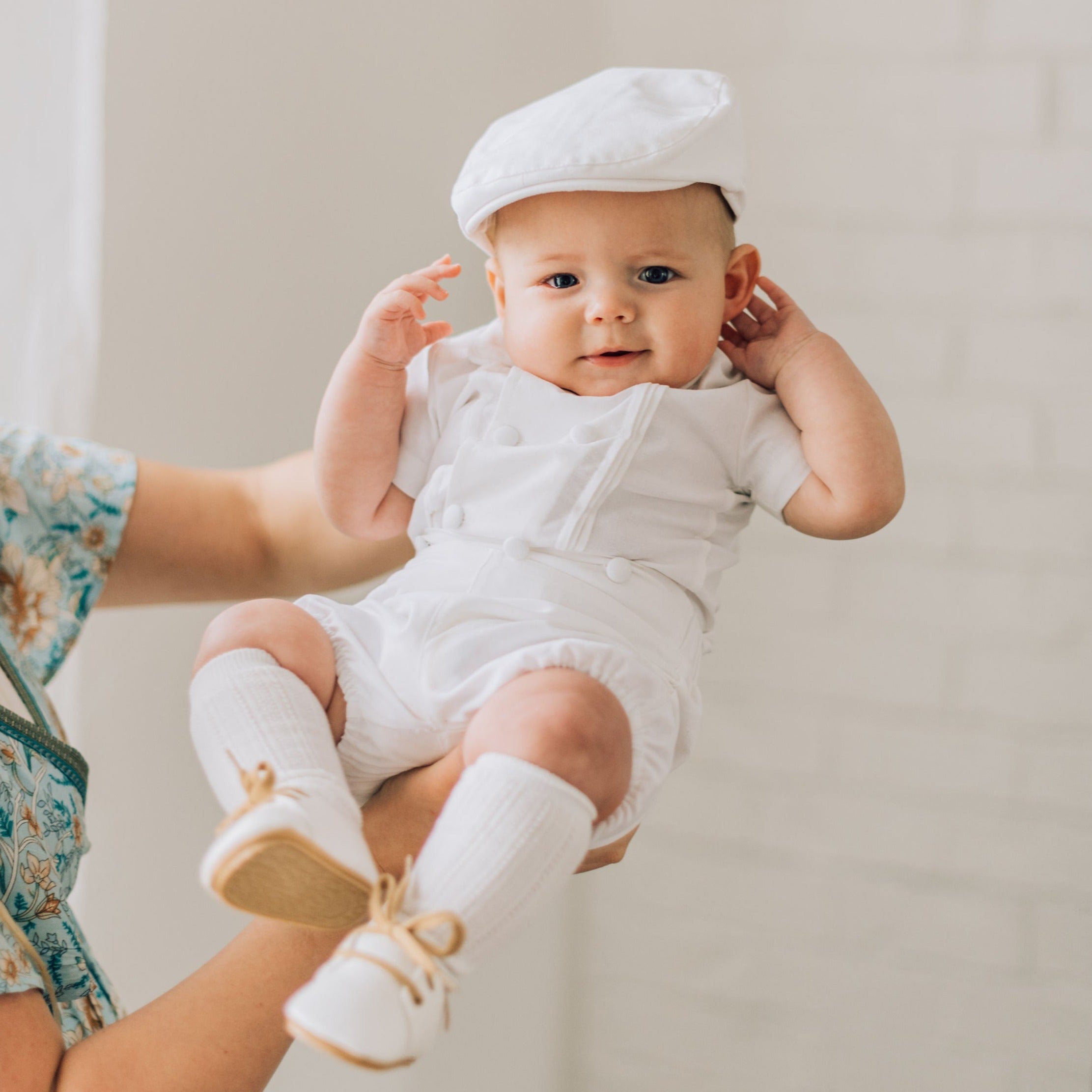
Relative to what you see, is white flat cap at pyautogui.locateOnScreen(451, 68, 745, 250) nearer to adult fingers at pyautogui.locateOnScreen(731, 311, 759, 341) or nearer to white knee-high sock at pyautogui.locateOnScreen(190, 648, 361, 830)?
adult fingers at pyautogui.locateOnScreen(731, 311, 759, 341)

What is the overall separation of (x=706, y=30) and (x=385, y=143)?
1.57 ft

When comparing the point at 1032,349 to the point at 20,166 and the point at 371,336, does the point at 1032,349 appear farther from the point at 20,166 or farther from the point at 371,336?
the point at 20,166

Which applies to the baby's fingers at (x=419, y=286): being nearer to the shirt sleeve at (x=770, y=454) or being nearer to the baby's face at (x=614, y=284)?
the baby's face at (x=614, y=284)

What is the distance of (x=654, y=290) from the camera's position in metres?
0.78

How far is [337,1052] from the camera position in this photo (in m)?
0.52

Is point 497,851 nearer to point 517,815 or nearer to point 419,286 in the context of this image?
point 517,815

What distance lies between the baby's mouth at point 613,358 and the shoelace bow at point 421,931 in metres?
0.39

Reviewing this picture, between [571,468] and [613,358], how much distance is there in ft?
0.29

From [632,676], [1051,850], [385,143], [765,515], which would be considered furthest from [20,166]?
[1051,850]

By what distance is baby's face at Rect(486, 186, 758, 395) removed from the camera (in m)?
0.77

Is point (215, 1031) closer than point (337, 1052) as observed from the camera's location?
No

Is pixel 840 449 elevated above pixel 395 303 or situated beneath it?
situated beneath

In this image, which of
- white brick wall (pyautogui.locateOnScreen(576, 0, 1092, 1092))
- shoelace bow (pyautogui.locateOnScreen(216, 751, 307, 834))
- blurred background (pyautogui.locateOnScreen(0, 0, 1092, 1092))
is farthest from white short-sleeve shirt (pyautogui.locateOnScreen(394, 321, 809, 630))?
white brick wall (pyautogui.locateOnScreen(576, 0, 1092, 1092))

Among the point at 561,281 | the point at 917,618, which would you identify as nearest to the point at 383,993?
the point at 561,281
